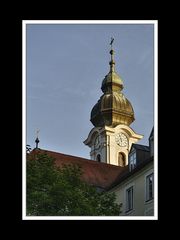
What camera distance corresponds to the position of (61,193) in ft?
32.9

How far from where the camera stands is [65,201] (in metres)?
9.66

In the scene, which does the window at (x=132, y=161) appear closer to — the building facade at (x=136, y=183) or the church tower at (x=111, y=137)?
the building facade at (x=136, y=183)

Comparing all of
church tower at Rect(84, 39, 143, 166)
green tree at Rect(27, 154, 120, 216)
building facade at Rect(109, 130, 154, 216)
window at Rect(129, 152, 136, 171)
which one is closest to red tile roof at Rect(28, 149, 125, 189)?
green tree at Rect(27, 154, 120, 216)

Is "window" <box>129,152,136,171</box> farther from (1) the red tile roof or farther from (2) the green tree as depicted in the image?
(2) the green tree

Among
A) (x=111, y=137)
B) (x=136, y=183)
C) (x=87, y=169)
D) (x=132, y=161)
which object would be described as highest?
(x=111, y=137)

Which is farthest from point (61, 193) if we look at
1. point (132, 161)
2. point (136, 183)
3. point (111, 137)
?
point (111, 137)

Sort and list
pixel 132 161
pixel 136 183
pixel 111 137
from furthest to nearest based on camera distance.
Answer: pixel 111 137 → pixel 132 161 → pixel 136 183

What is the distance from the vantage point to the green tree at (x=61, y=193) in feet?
28.1

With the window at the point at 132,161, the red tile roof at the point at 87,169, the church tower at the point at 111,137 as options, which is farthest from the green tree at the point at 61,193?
the church tower at the point at 111,137

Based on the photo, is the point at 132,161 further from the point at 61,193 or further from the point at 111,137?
the point at 111,137
